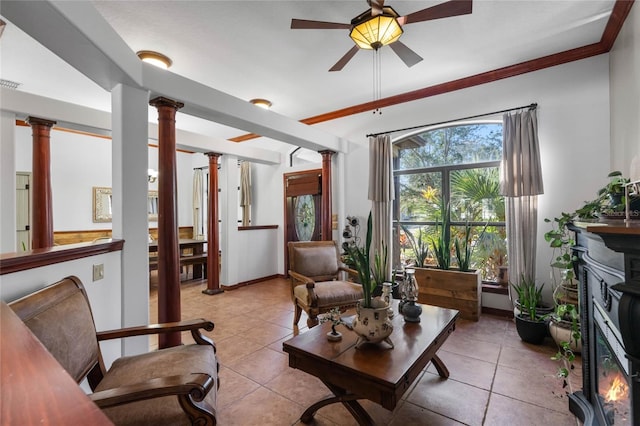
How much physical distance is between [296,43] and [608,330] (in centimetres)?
308

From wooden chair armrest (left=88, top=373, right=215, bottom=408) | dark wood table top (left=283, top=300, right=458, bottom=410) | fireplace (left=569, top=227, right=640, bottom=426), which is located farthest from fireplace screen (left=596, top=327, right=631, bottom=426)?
wooden chair armrest (left=88, top=373, right=215, bottom=408)

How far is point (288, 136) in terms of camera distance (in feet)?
12.6

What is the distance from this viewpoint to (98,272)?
2.00 m

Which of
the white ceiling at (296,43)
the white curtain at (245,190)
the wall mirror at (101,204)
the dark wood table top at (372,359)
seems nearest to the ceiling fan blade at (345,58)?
the white ceiling at (296,43)

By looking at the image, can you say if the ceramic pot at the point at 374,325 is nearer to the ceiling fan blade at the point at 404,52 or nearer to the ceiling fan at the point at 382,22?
the ceiling fan at the point at 382,22

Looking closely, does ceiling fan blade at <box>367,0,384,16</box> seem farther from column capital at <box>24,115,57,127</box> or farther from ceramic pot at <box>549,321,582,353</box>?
column capital at <box>24,115,57,127</box>

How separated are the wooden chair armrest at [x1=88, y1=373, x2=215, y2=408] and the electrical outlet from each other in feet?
3.72

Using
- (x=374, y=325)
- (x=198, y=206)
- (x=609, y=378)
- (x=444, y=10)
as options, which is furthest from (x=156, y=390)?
(x=198, y=206)

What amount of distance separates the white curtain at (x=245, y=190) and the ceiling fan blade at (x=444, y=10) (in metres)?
4.62

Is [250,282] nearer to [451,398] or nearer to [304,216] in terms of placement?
[304,216]

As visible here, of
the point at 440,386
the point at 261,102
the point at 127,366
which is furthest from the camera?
the point at 261,102

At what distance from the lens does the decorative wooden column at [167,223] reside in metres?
2.56

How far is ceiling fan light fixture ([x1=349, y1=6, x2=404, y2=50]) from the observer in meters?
2.11

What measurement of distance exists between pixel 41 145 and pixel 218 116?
195 centimetres
